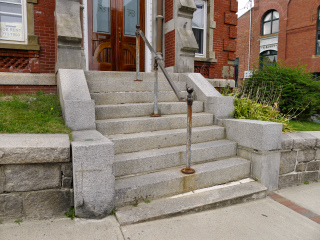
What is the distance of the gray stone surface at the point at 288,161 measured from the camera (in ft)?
12.9

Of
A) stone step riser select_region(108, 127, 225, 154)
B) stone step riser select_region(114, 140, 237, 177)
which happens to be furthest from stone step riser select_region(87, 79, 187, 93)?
stone step riser select_region(114, 140, 237, 177)

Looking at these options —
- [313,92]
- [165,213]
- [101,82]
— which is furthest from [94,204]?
[313,92]

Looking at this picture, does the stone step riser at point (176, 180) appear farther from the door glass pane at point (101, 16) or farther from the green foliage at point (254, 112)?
the door glass pane at point (101, 16)

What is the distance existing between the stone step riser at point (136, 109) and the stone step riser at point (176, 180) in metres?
1.33

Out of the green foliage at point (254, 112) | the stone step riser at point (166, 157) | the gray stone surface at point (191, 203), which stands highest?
the green foliage at point (254, 112)

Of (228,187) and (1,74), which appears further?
(1,74)

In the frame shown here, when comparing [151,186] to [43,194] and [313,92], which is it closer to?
[43,194]

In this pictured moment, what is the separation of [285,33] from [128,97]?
18.0 metres

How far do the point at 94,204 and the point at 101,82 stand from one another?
2.63 metres

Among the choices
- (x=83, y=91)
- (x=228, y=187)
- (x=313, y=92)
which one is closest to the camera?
(x=228, y=187)

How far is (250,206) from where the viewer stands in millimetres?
3193

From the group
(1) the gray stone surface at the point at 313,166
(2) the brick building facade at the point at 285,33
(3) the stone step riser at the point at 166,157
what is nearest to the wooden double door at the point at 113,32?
(3) the stone step riser at the point at 166,157

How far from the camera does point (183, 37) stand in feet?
20.1

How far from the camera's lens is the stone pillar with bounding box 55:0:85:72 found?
4645 millimetres
